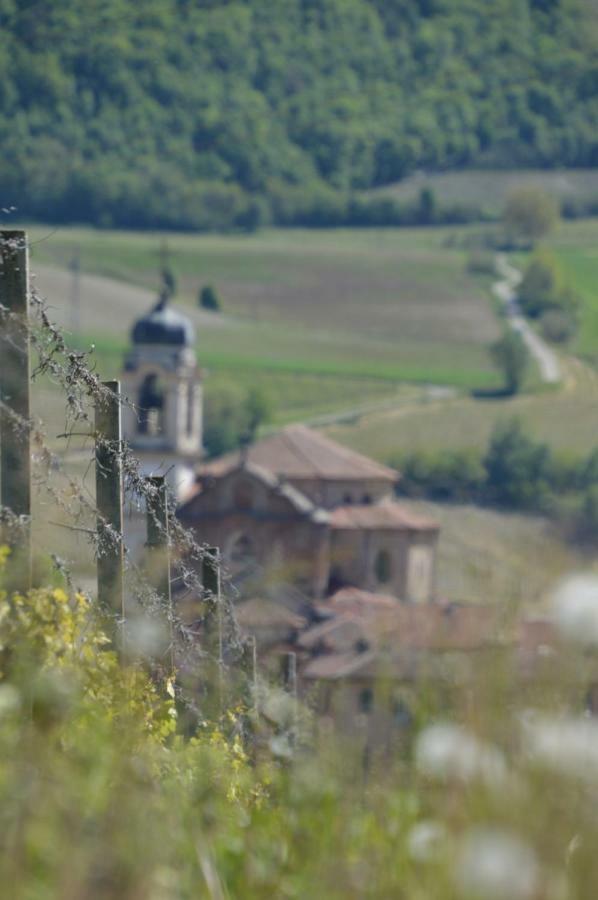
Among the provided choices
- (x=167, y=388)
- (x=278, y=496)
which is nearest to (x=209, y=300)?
(x=167, y=388)

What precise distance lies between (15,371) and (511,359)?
103723 mm

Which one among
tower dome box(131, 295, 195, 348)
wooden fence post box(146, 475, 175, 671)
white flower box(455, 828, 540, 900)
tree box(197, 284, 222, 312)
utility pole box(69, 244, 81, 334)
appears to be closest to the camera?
white flower box(455, 828, 540, 900)

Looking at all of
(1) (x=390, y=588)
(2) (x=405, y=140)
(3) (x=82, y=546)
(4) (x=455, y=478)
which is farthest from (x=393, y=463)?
(2) (x=405, y=140)

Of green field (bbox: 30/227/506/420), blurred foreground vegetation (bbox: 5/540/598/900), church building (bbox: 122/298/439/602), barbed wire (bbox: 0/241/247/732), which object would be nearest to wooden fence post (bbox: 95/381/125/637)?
barbed wire (bbox: 0/241/247/732)

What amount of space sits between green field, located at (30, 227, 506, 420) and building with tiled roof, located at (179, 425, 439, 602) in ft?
90.0

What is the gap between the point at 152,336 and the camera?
6650cm

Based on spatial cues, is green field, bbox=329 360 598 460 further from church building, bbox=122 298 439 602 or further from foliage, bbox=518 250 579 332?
church building, bbox=122 298 439 602

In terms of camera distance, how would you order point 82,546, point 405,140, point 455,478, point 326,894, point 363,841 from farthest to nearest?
point 405,140 → point 455,478 → point 82,546 → point 363,841 → point 326,894

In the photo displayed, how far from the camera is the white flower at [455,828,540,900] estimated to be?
135 inches

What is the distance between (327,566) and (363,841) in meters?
61.0

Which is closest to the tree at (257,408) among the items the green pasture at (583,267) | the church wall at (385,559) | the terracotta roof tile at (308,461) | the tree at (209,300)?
the tree at (209,300)

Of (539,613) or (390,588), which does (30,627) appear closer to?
(539,613)

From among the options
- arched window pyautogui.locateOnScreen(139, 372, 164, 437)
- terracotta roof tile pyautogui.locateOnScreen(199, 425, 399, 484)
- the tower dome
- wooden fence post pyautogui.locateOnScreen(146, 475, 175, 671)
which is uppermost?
wooden fence post pyautogui.locateOnScreen(146, 475, 175, 671)

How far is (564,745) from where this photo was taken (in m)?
3.95
